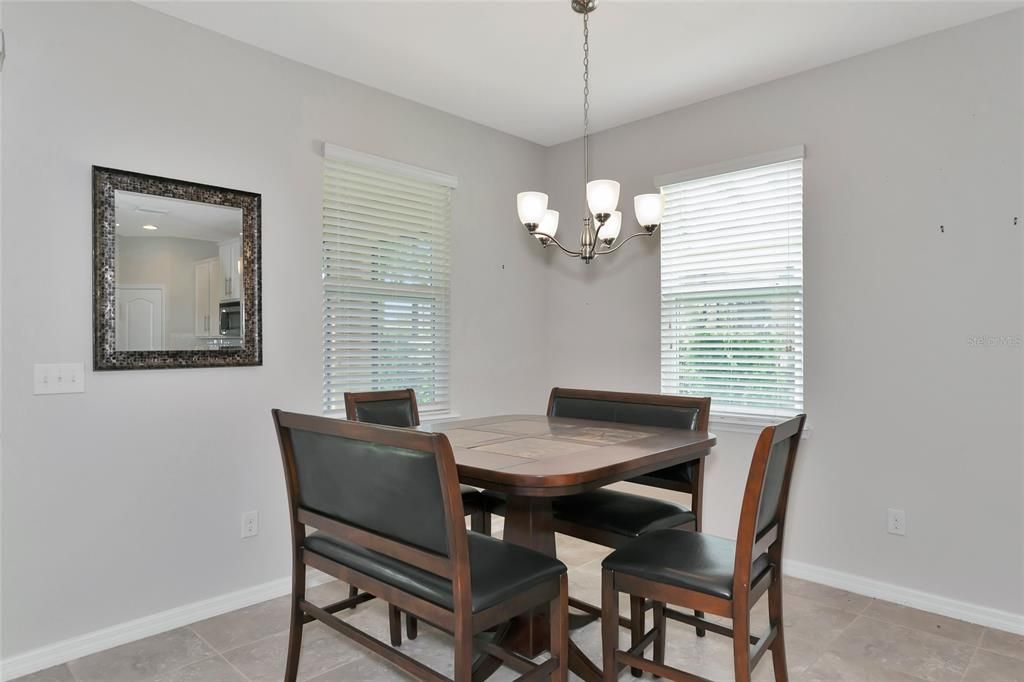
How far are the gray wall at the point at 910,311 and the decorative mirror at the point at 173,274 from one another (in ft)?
8.44

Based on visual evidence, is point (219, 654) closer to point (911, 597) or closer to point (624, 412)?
point (624, 412)

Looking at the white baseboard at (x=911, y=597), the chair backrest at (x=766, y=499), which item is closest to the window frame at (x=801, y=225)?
the white baseboard at (x=911, y=597)

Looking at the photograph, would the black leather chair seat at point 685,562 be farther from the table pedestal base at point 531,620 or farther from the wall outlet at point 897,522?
the wall outlet at point 897,522

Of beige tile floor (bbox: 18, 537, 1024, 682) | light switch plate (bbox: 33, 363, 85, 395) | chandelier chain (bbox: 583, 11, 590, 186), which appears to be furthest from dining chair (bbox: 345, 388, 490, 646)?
chandelier chain (bbox: 583, 11, 590, 186)

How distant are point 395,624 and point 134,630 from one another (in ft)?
3.55

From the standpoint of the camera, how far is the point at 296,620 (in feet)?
6.53

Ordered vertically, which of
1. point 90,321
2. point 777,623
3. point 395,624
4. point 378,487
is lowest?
point 395,624

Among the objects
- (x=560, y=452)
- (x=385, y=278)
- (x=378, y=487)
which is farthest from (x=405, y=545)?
(x=385, y=278)

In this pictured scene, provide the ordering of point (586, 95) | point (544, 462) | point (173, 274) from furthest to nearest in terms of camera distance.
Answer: point (586, 95) < point (173, 274) < point (544, 462)

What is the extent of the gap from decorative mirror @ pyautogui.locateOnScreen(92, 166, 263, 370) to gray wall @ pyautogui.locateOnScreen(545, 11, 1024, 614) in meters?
2.57

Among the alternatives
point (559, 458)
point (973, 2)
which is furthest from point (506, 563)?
point (973, 2)

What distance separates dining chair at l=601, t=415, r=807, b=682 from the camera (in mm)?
1626

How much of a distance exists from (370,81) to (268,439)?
1.94 meters

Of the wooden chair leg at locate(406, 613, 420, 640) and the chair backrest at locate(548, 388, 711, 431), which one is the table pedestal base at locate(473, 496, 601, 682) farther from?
the chair backrest at locate(548, 388, 711, 431)
